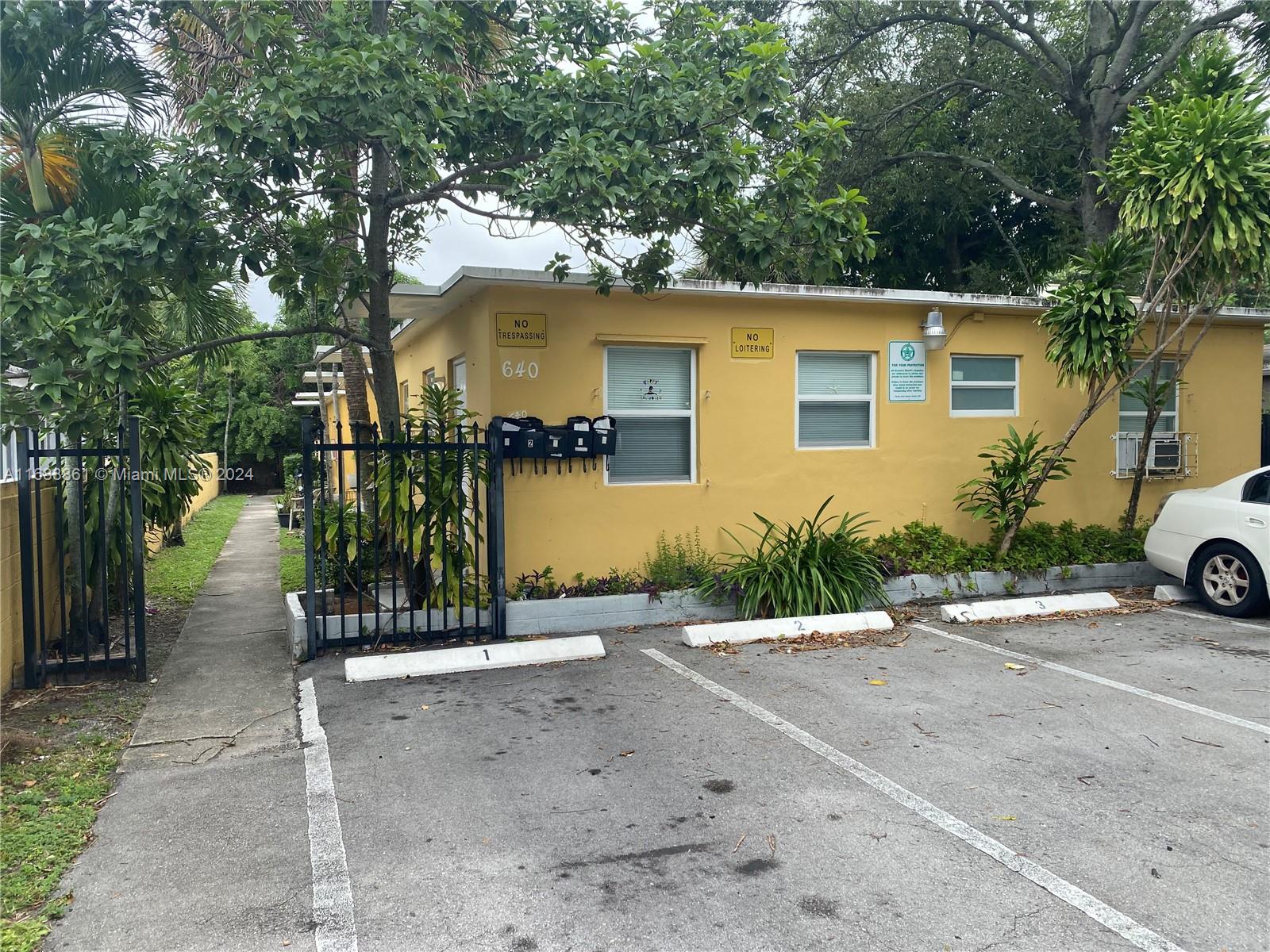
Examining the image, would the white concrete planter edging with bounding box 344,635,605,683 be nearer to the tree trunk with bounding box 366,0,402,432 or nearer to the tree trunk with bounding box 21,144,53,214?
the tree trunk with bounding box 366,0,402,432

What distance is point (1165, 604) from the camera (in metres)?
9.02

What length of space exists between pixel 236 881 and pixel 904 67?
15971 mm

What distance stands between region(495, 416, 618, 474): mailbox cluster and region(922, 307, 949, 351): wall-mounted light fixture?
11.8ft

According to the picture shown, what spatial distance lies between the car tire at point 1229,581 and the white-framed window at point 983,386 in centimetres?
259

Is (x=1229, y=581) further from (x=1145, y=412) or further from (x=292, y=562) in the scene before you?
(x=292, y=562)

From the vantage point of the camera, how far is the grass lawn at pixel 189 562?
404 inches

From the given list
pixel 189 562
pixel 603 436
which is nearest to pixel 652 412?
pixel 603 436

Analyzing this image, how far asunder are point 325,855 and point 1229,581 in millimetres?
8303

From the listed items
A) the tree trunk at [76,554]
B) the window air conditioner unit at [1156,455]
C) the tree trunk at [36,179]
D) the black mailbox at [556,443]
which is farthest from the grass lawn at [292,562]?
the window air conditioner unit at [1156,455]

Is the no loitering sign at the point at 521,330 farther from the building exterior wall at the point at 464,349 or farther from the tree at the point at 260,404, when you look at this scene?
the tree at the point at 260,404

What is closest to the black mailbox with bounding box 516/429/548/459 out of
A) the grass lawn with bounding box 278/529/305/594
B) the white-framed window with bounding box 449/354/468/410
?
the white-framed window with bounding box 449/354/468/410

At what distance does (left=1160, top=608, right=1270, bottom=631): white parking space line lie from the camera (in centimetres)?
801

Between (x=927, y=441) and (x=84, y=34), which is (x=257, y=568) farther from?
(x=927, y=441)

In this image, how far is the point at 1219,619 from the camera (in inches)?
330
